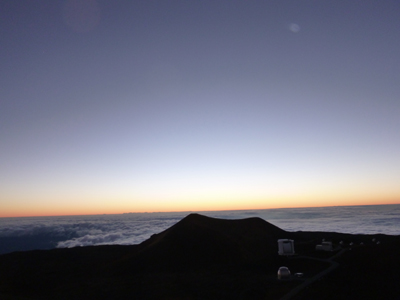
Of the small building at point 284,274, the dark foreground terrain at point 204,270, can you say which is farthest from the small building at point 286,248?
the small building at point 284,274

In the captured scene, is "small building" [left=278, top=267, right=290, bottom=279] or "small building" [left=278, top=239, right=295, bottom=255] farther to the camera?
"small building" [left=278, top=239, right=295, bottom=255]

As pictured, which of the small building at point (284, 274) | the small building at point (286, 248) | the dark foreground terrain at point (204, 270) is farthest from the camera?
the small building at point (286, 248)

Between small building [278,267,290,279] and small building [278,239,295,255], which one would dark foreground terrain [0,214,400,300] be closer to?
small building [278,267,290,279]

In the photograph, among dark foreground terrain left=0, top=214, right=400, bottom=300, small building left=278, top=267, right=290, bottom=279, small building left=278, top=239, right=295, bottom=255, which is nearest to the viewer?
dark foreground terrain left=0, top=214, right=400, bottom=300

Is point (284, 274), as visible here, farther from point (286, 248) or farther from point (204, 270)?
point (286, 248)

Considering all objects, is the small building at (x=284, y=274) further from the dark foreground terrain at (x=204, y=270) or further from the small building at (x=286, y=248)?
the small building at (x=286, y=248)

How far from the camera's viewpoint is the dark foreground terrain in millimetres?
A: 19594

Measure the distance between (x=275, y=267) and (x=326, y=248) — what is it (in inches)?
475

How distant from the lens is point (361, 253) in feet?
97.9

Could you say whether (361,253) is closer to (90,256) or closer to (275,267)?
(275,267)

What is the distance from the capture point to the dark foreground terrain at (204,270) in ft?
64.3

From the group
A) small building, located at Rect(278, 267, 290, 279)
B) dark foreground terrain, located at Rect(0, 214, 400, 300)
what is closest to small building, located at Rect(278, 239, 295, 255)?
dark foreground terrain, located at Rect(0, 214, 400, 300)

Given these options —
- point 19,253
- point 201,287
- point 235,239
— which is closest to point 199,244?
point 235,239

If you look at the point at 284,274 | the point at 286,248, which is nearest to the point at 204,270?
the point at 284,274
